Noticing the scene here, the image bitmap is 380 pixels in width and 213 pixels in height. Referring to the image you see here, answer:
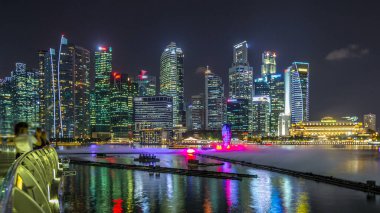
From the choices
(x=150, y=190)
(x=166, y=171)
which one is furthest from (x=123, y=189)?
(x=166, y=171)

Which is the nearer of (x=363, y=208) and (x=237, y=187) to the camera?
(x=363, y=208)

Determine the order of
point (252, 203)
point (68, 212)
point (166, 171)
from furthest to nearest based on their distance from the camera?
point (166, 171), point (252, 203), point (68, 212)

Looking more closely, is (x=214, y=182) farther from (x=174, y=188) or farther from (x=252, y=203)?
(x=252, y=203)

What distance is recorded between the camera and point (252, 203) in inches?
899

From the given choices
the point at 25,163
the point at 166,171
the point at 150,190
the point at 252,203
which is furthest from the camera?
the point at 166,171

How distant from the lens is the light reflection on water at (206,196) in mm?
21047

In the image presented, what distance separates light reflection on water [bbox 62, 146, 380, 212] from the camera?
2105cm

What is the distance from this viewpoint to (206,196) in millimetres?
25359

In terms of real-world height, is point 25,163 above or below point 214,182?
above

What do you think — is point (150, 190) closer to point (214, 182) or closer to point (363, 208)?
point (214, 182)

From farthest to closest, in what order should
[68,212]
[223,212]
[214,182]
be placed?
[214,182] < [223,212] < [68,212]

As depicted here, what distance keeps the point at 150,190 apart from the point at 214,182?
7.21 m

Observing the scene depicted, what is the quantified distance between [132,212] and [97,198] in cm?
517

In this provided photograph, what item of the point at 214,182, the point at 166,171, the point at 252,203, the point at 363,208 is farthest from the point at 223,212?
the point at 166,171
